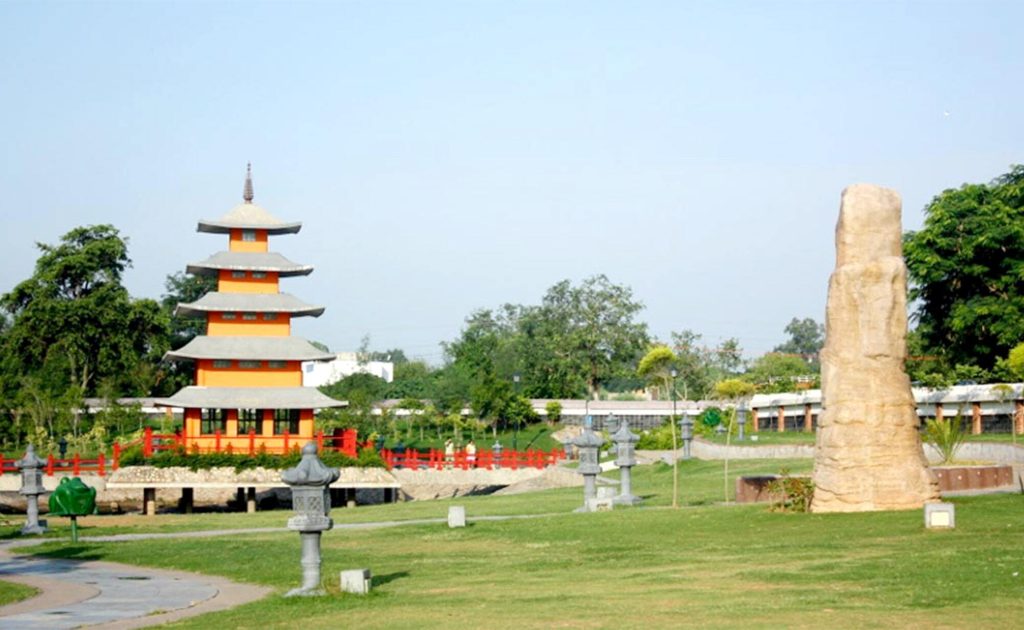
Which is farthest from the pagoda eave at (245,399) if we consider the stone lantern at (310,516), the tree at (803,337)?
the tree at (803,337)

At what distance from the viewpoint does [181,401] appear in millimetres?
55719

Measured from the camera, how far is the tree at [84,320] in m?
81.2

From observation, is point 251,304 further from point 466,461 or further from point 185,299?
point 185,299

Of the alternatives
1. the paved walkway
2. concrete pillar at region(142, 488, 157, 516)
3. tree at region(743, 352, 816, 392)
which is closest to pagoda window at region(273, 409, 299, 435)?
concrete pillar at region(142, 488, 157, 516)

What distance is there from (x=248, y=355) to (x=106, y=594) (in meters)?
36.1

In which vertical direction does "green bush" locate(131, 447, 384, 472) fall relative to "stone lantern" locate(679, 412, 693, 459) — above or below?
below

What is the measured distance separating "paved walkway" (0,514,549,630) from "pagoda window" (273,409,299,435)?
28.3 m

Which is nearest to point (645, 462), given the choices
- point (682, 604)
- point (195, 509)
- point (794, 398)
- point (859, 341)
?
point (794, 398)

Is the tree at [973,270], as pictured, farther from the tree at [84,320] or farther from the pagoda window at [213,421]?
the tree at [84,320]

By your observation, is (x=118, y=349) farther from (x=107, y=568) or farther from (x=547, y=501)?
(x=107, y=568)

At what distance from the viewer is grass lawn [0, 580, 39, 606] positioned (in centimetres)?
2017

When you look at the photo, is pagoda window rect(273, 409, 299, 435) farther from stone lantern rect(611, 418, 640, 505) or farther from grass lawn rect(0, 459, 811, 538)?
stone lantern rect(611, 418, 640, 505)

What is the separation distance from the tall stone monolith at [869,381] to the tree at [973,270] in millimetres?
33222

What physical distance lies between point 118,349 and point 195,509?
2827 cm
